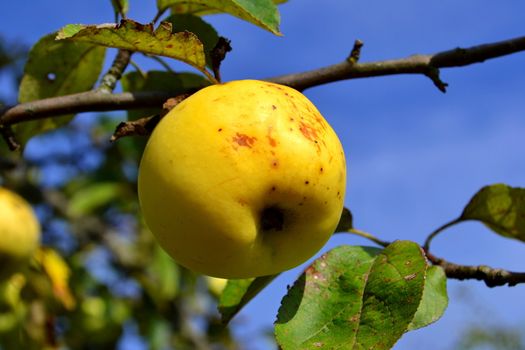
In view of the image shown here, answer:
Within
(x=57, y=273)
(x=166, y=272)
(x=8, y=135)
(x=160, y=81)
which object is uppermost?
(x=160, y=81)

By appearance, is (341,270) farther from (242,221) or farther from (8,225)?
(8,225)

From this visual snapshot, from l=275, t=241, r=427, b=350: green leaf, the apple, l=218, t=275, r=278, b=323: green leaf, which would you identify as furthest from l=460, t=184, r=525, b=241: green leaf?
the apple

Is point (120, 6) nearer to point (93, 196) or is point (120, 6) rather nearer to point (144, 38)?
point (144, 38)

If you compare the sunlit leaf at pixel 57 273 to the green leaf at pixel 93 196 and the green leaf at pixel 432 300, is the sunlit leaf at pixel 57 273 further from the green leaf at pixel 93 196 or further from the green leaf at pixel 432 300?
the green leaf at pixel 432 300

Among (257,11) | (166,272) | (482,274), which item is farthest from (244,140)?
(166,272)

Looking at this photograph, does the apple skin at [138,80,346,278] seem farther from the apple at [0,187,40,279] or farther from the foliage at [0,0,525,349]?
the apple at [0,187,40,279]

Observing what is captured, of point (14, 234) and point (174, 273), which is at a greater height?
point (14, 234)
